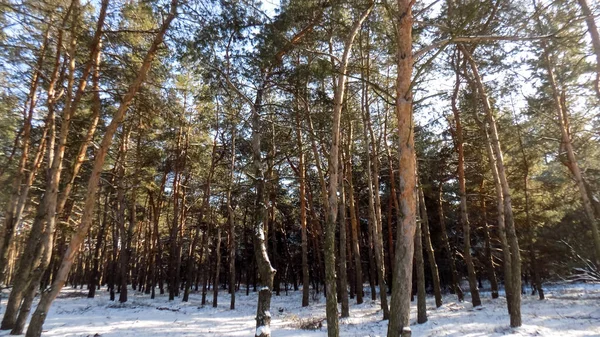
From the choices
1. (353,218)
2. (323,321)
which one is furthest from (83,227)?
(353,218)

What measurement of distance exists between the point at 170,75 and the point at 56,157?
341 cm

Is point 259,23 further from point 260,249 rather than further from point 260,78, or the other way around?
point 260,249

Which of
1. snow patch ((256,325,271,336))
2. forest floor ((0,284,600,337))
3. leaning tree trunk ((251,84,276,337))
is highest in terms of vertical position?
leaning tree trunk ((251,84,276,337))

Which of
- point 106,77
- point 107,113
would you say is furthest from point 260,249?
point 107,113

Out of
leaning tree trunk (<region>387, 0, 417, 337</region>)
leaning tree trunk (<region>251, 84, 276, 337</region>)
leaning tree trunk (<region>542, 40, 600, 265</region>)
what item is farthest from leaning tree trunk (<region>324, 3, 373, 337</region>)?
leaning tree trunk (<region>542, 40, 600, 265</region>)

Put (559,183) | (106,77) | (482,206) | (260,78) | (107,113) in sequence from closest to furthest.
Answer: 1. (260,78)
2. (106,77)
3. (107,113)
4. (559,183)
5. (482,206)

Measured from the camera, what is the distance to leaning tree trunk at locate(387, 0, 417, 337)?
12.7ft

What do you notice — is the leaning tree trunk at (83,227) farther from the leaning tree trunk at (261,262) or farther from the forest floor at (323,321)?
the forest floor at (323,321)

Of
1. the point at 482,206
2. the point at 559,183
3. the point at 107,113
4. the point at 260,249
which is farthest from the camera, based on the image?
the point at 482,206

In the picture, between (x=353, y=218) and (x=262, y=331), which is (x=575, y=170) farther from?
(x=262, y=331)

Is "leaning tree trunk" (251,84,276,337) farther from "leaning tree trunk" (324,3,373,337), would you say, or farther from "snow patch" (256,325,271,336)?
"leaning tree trunk" (324,3,373,337)

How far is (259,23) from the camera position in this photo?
7.06 meters

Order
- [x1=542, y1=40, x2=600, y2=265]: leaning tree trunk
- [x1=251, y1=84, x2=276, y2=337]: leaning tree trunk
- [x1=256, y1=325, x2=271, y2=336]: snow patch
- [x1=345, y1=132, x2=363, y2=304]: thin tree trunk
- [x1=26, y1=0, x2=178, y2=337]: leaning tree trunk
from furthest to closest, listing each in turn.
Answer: [x1=345, y1=132, x2=363, y2=304]: thin tree trunk < [x1=542, y1=40, x2=600, y2=265]: leaning tree trunk < [x1=26, y1=0, x2=178, y2=337]: leaning tree trunk < [x1=251, y1=84, x2=276, y2=337]: leaning tree trunk < [x1=256, y1=325, x2=271, y2=336]: snow patch

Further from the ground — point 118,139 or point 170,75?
point 118,139
